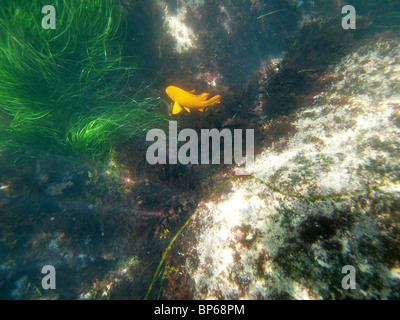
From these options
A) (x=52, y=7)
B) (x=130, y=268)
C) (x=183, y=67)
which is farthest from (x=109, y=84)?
(x=130, y=268)

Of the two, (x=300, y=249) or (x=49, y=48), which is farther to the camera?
(x=49, y=48)

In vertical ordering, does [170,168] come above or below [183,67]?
below

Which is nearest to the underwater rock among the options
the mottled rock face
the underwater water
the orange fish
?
the underwater water

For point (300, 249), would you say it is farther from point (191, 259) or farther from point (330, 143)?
point (330, 143)

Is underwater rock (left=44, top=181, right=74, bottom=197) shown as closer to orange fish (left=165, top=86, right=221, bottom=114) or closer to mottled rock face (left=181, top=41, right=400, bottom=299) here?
orange fish (left=165, top=86, right=221, bottom=114)

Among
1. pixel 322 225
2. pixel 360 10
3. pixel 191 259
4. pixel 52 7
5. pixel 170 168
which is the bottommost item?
pixel 191 259

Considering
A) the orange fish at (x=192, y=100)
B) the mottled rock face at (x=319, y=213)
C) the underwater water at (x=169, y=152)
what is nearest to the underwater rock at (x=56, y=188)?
the underwater water at (x=169, y=152)

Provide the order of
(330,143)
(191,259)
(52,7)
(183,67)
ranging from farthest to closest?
(183,67) < (52,7) < (330,143) < (191,259)
